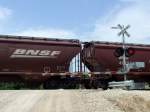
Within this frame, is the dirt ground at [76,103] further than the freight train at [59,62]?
No

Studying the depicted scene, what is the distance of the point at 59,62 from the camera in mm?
30328

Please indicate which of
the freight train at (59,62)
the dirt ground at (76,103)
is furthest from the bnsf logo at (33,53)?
the dirt ground at (76,103)

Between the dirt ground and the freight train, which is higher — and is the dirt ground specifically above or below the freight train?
below

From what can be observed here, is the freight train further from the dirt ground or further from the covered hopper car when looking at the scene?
the dirt ground

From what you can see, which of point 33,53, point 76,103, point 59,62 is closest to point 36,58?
point 33,53

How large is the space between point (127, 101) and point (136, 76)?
1707 cm

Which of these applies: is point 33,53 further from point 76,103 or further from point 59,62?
point 76,103

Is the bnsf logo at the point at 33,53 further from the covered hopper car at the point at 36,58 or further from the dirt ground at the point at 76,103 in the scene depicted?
the dirt ground at the point at 76,103

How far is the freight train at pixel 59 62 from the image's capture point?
2894cm

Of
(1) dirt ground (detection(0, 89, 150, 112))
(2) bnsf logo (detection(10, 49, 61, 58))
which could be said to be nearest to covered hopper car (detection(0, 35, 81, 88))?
(2) bnsf logo (detection(10, 49, 61, 58))

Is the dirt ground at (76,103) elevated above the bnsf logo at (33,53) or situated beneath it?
situated beneath

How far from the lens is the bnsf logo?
28.9 meters

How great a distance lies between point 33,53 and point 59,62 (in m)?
2.22

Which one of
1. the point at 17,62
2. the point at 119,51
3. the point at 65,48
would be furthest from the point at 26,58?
the point at 119,51
